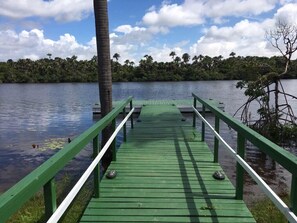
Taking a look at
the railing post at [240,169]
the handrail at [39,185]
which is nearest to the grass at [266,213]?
the railing post at [240,169]

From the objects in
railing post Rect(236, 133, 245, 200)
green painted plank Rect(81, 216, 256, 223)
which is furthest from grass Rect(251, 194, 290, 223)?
green painted plank Rect(81, 216, 256, 223)

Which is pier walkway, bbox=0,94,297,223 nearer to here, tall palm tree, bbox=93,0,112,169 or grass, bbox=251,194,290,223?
grass, bbox=251,194,290,223

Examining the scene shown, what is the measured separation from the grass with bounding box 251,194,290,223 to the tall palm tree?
12.5ft

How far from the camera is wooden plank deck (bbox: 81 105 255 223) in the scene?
3828 millimetres

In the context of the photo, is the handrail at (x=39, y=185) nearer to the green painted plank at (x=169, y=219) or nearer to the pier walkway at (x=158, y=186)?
the pier walkway at (x=158, y=186)

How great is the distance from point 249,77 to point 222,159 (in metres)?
3.39

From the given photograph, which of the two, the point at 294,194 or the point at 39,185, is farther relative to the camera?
the point at 294,194

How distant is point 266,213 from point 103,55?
5100 mm

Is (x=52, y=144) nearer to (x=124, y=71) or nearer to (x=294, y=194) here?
(x=294, y=194)

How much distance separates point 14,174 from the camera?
403 inches

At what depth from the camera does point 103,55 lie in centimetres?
836

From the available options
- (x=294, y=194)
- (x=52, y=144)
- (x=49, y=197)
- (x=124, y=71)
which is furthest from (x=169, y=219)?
(x=124, y=71)

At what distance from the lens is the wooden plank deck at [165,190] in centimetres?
383

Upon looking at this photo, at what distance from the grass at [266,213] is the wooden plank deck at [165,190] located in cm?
109
